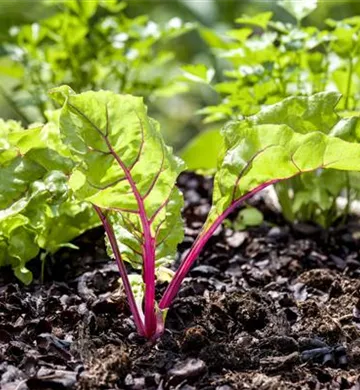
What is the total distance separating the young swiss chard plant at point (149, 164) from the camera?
125 cm

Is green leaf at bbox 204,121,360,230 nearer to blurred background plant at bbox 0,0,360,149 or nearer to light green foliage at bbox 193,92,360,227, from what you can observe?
light green foliage at bbox 193,92,360,227

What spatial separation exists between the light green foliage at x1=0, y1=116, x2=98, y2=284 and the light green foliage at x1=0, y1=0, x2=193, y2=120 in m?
0.71

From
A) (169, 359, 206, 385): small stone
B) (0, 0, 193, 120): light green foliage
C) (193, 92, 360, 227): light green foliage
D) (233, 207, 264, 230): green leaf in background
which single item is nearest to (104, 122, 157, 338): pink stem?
(169, 359, 206, 385): small stone

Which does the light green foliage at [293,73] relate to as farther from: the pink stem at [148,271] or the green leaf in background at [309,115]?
the pink stem at [148,271]

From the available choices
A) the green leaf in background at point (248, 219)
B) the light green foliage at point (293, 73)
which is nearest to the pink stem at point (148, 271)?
the light green foliage at point (293, 73)

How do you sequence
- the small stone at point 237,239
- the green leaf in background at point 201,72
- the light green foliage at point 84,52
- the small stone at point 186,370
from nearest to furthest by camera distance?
the small stone at point 186,370
the green leaf in background at point 201,72
the small stone at point 237,239
the light green foliage at point 84,52

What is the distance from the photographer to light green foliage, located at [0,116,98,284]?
4.98ft

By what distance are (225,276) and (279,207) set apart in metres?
0.52

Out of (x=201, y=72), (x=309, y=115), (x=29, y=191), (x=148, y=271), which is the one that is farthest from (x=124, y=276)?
(x=201, y=72)

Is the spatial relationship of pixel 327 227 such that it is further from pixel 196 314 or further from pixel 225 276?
pixel 196 314

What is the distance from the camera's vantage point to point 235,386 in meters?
1.19

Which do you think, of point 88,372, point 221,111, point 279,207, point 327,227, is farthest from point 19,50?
point 88,372

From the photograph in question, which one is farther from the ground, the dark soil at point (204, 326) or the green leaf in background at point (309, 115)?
the green leaf in background at point (309, 115)

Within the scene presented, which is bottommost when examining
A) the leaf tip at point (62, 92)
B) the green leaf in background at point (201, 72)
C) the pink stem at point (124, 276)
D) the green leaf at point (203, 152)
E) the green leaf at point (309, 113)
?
the green leaf at point (203, 152)
